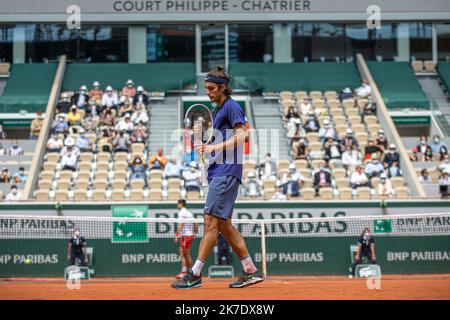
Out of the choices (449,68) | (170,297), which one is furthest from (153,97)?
(170,297)

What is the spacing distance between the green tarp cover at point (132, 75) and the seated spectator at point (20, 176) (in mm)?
5427

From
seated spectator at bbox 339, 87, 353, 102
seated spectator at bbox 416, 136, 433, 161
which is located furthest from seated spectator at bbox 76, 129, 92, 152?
seated spectator at bbox 416, 136, 433, 161

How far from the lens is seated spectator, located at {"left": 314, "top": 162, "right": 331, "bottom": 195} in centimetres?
2233

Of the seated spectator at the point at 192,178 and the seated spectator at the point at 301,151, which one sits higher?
the seated spectator at the point at 301,151

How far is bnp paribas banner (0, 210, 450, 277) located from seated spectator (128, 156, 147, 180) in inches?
145

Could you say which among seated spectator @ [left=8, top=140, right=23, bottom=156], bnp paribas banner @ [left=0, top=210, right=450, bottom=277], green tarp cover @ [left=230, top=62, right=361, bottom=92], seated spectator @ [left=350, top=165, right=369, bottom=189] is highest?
green tarp cover @ [left=230, top=62, right=361, bottom=92]

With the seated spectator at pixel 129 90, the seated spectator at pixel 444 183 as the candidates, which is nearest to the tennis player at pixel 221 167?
the seated spectator at pixel 444 183

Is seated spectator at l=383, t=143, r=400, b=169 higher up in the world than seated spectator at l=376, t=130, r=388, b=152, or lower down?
lower down

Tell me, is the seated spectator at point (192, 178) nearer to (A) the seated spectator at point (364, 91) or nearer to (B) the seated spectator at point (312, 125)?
(B) the seated spectator at point (312, 125)

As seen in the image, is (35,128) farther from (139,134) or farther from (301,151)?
(301,151)

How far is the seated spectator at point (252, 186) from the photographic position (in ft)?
71.3

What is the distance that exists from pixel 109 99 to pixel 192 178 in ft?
18.2

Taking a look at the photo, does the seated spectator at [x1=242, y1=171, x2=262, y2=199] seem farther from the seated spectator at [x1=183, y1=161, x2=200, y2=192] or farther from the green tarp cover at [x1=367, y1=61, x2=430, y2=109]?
the green tarp cover at [x1=367, y1=61, x2=430, y2=109]

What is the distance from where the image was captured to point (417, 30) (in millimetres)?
30781
